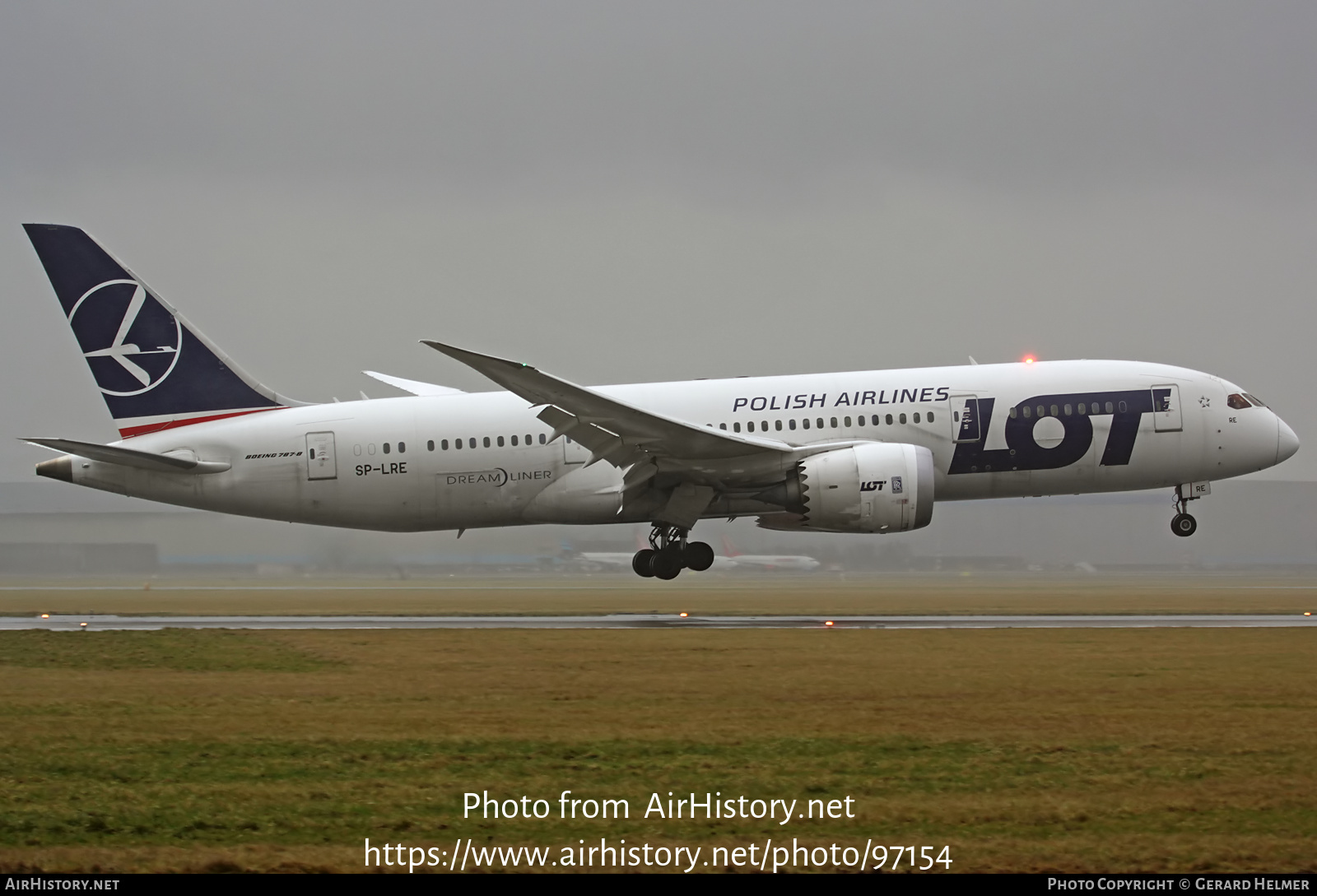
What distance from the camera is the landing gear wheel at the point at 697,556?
29.8 metres

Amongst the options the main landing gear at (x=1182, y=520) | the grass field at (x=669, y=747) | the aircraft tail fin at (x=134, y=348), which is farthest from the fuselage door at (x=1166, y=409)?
the aircraft tail fin at (x=134, y=348)

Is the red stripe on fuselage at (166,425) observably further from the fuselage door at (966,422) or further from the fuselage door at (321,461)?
the fuselage door at (966,422)

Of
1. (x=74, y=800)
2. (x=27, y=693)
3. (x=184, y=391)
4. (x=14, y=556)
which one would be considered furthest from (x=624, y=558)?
(x=74, y=800)

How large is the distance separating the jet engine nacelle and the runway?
79.5 inches

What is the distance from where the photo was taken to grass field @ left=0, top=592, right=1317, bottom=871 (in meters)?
10.2

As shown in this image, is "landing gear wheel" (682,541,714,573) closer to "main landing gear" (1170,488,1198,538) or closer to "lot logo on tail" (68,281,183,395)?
"main landing gear" (1170,488,1198,538)

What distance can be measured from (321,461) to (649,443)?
23.1 feet

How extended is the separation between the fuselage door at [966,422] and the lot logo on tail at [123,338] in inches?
638

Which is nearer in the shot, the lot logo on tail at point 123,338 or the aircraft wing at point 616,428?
the aircraft wing at point 616,428

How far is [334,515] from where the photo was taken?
2966 centimetres

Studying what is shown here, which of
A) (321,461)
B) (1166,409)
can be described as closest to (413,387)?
(321,461)

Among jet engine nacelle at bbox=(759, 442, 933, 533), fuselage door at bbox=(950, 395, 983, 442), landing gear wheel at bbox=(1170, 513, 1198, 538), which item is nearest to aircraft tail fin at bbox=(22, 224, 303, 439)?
jet engine nacelle at bbox=(759, 442, 933, 533)

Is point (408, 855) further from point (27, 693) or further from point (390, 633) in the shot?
point (390, 633)

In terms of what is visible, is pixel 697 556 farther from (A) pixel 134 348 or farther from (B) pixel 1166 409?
(A) pixel 134 348
